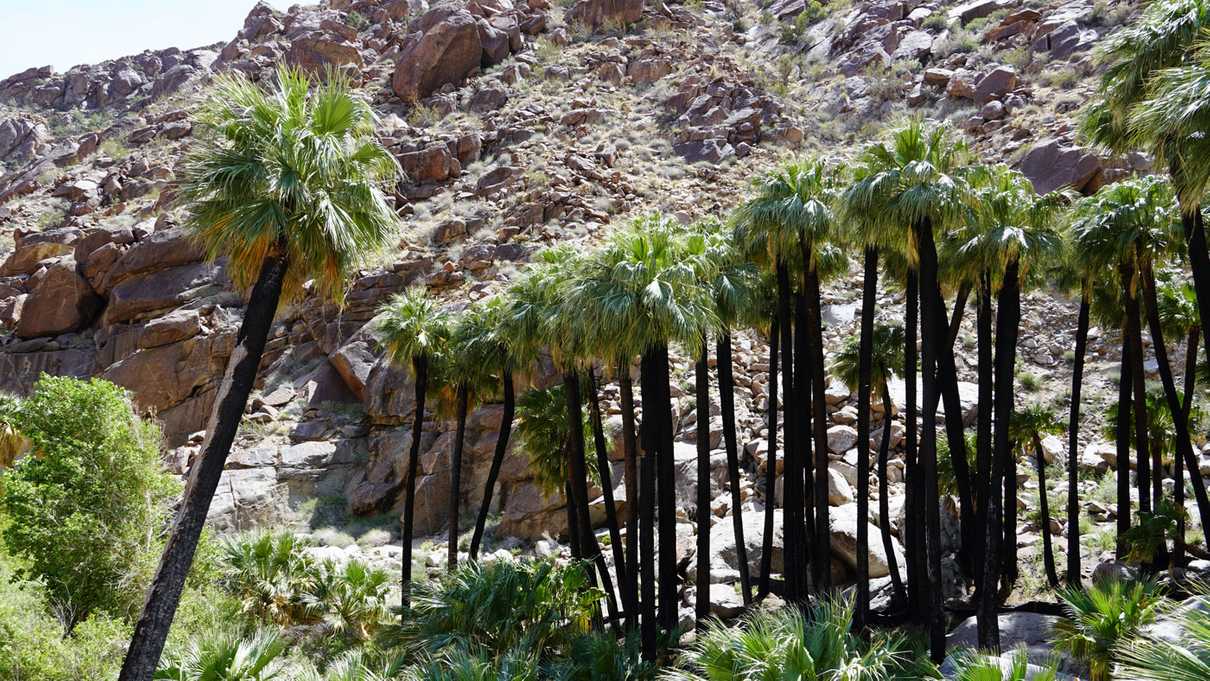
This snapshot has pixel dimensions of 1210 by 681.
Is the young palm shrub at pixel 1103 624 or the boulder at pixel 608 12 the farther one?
the boulder at pixel 608 12

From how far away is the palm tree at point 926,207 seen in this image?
15.4 m

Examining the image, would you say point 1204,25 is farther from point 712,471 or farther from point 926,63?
point 926,63

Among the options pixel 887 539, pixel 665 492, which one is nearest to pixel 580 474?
pixel 665 492

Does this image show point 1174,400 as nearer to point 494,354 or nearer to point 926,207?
point 926,207

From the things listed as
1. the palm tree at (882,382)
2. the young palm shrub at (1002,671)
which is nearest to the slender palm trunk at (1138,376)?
the palm tree at (882,382)

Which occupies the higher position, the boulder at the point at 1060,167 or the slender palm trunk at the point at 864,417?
the boulder at the point at 1060,167

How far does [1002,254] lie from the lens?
16234 millimetres

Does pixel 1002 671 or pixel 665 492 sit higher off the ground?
pixel 665 492

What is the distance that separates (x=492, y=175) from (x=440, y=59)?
18620 millimetres

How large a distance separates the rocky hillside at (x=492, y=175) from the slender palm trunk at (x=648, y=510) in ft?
23.5

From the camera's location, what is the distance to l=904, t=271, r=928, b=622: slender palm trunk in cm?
1830

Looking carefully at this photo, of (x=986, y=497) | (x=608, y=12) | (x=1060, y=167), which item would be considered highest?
(x=608, y=12)

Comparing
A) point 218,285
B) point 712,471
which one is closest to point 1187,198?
point 712,471

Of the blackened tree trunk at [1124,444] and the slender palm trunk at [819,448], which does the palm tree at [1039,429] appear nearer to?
the blackened tree trunk at [1124,444]
